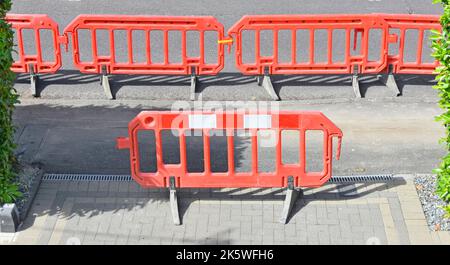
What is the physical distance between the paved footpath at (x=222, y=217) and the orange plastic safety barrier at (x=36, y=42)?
10.7ft

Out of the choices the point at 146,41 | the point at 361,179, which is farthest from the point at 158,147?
the point at 146,41

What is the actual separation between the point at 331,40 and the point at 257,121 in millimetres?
3902

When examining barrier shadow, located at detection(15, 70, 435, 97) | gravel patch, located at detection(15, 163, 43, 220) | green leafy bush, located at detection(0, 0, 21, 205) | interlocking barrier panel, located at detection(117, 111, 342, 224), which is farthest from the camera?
barrier shadow, located at detection(15, 70, 435, 97)

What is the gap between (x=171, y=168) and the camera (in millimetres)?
10820

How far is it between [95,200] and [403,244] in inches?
152

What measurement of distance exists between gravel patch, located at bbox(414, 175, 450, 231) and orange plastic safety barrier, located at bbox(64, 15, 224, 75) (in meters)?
4.08

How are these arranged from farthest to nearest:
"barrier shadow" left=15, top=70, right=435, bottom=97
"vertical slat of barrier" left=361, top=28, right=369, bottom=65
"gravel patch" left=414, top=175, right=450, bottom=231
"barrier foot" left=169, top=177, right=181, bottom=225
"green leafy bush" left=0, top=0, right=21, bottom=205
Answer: "barrier shadow" left=15, top=70, right=435, bottom=97 → "vertical slat of barrier" left=361, top=28, right=369, bottom=65 → "barrier foot" left=169, top=177, right=181, bottom=225 → "gravel patch" left=414, top=175, right=450, bottom=231 → "green leafy bush" left=0, top=0, right=21, bottom=205

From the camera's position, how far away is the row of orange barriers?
542 inches

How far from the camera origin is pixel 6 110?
10594 millimetres

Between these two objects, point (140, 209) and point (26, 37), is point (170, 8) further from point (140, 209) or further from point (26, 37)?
point (140, 209)

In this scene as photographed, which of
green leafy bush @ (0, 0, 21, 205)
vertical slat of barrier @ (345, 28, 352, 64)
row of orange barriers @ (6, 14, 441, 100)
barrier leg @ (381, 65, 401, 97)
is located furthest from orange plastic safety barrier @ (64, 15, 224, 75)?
green leafy bush @ (0, 0, 21, 205)

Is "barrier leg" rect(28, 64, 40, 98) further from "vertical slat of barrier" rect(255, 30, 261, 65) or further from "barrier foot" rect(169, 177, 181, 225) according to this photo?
"barrier foot" rect(169, 177, 181, 225)

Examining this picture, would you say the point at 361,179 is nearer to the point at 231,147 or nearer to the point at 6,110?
the point at 231,147
